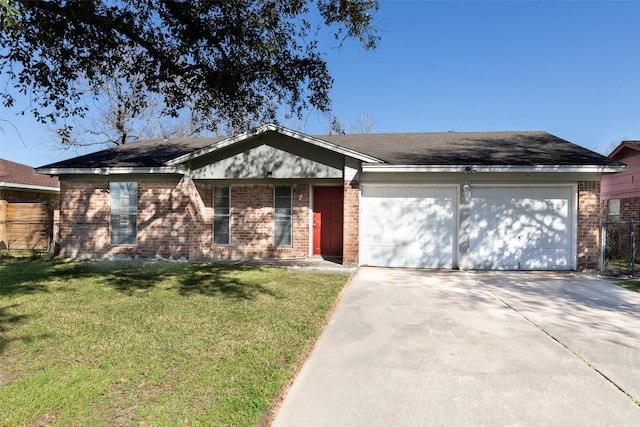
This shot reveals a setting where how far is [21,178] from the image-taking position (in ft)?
60.9

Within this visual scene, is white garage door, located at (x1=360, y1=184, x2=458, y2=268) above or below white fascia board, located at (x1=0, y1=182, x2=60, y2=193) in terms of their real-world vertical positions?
below

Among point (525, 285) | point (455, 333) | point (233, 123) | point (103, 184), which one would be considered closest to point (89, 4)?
point (233, 123)

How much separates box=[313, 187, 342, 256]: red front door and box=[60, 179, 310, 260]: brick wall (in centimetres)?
47

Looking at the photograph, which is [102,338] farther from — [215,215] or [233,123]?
[215,215]

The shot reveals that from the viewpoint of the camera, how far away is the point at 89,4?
6160 mm

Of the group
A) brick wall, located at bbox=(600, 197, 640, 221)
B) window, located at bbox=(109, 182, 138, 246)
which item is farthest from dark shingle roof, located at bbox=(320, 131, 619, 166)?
window, located at bbox=(109, 182, 138, 246)

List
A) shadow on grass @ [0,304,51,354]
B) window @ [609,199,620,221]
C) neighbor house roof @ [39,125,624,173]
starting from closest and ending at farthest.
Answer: shadow on grass @ [0,304,51,354] → neighbor house roof @ [39,125,624,173] → window @ [609,199,620,221]

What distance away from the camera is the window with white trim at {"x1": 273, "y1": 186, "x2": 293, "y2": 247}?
12.0 metres

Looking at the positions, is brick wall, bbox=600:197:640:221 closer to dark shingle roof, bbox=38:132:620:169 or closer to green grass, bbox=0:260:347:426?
dark shingle roof, bbox=38:132:620:169

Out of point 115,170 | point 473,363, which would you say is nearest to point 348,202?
point 473,363

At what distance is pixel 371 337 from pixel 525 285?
16.7ft

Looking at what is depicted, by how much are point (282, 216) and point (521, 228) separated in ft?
22.9

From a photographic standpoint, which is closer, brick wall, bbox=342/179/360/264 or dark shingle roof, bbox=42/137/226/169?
brick wall, bbox=342/179/360/264

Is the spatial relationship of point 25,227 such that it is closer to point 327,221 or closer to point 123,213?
point 123,213
